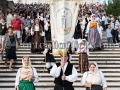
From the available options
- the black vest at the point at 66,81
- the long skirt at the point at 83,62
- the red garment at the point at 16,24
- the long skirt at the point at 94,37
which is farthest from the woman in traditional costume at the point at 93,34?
the black vest at the point at 66,81

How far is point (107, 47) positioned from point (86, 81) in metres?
9.04

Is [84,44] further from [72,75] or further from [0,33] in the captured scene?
[72,75]

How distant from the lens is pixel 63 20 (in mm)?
14172

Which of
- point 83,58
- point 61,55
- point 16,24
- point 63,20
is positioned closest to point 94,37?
point 83,58

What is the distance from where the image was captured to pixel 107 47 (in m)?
18.4

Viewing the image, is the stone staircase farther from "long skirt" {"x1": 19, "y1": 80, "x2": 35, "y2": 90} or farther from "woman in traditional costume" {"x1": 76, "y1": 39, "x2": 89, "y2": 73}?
"long skirt" {"x1": 19, "y1": 80, "x2": 35, "y2": 90}

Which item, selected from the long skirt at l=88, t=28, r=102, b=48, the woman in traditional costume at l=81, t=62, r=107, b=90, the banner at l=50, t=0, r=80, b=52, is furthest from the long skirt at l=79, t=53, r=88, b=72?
the woman in traditional costume at l=81, t=62, r=107, b=90

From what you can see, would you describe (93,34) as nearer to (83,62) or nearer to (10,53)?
(83,62)

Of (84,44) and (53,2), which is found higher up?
(53,2)

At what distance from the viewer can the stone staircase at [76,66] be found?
14.0 metres

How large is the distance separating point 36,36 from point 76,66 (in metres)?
2.46

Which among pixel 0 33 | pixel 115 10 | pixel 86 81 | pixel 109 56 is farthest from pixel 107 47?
pixel 115 10

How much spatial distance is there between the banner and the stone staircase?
1110 mm

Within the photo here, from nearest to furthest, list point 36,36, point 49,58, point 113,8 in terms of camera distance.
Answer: point 49,58 < point 36,36 < point 113,8
